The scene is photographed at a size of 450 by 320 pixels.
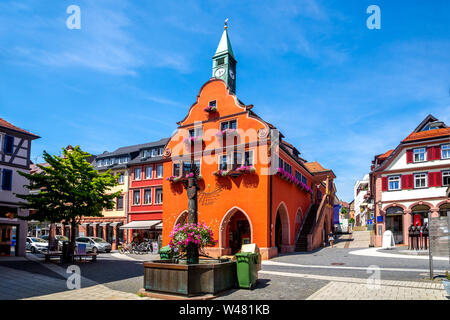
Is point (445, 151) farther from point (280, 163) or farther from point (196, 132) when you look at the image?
point (196, 132)

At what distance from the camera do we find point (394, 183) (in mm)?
31031

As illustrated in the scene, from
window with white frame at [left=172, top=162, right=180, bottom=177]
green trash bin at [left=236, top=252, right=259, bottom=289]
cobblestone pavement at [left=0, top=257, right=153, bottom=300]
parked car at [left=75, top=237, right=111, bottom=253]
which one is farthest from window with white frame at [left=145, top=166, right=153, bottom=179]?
green trash bin at [left=236, top=252, right=259, bottom=289]

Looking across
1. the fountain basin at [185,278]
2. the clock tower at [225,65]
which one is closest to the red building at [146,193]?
the clock tower at [225,65]

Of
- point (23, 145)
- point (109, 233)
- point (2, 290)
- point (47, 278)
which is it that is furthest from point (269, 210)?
point (109, 233)

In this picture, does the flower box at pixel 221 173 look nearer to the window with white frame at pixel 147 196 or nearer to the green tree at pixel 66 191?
the green tree at pixel 66 191

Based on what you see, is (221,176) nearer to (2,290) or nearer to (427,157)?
(2,290)

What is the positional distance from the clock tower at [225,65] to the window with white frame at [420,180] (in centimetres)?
1784

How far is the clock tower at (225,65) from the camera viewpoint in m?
29.8

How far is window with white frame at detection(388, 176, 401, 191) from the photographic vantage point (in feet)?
101

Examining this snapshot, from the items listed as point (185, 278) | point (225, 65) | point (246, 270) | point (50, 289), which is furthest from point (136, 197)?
point (185, 278)

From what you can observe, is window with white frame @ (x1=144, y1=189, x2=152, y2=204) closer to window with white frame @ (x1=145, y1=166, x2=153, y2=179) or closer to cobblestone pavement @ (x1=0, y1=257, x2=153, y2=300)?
window with white frame @ (x1=145, y1=166, x2=153, y2=179)

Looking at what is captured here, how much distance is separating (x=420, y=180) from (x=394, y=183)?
2091 mm

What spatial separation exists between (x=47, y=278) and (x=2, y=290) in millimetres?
2550

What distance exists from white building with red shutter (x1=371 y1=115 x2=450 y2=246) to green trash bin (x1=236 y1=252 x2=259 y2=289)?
22915 millimetres
